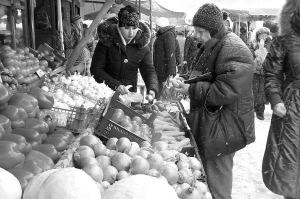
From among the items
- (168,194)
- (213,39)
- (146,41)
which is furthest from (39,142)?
(146,41)

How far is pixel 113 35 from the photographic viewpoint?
4.42m

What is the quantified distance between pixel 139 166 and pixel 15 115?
77cm

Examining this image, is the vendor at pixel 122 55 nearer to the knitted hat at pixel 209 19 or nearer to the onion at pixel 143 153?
the knitted hat at pixel 209 19

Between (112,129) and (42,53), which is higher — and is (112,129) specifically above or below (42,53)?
below

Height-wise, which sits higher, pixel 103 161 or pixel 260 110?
pixel 103 161

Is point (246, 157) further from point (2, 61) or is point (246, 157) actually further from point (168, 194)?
point (168, 194)

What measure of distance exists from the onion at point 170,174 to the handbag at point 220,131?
912mm

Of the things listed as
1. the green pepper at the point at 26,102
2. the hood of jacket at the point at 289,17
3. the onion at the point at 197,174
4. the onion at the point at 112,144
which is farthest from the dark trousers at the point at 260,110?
the green pepper at the point at 26,102

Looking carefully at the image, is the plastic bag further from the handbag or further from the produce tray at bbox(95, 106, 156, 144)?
the produce tray at bbox(95, 106, 156, 144)

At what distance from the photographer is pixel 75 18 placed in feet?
33.2

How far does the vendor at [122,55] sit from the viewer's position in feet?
14.5

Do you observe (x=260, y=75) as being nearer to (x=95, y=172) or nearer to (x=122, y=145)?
(x=122, y=145)

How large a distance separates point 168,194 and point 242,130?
1.80 meters

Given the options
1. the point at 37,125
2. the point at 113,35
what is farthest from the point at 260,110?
the point at 37,125
